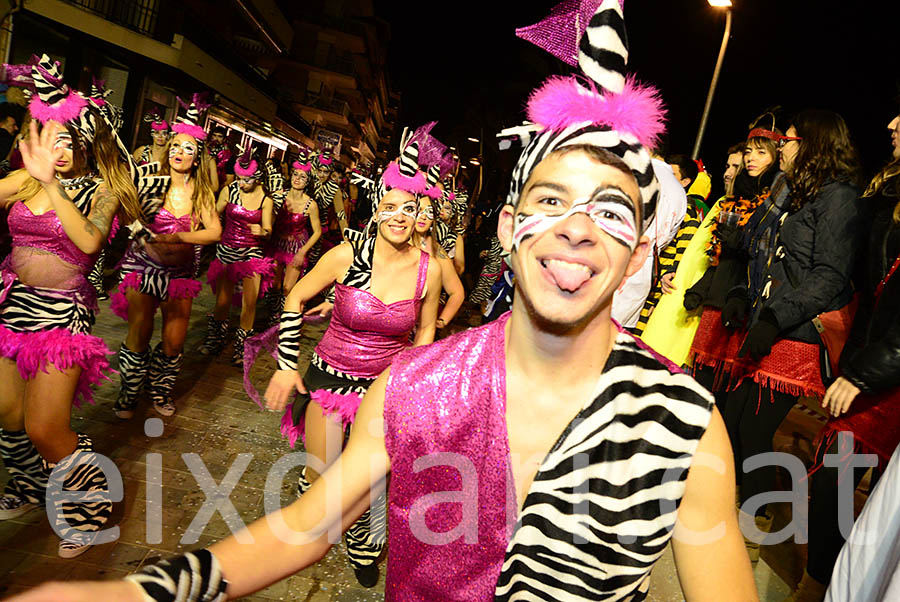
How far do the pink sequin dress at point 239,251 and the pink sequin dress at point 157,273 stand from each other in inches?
76.3

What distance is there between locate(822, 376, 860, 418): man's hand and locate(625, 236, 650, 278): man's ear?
72.5 inches

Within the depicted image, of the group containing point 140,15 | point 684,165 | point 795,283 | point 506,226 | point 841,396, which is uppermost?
point 140,15

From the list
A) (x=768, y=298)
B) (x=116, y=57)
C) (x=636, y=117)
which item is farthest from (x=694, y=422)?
(x=116, y=57)

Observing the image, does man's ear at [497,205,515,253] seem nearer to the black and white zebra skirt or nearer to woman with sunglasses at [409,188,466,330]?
woman with sunglasses at [409,188,466,330]

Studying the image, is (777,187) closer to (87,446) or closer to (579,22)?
(579,22)

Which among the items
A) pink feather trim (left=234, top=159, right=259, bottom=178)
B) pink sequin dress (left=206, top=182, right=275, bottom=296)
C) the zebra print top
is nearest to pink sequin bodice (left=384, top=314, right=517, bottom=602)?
the zebra print top

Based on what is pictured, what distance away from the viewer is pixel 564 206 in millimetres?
1688

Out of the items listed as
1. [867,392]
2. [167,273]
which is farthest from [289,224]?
[867,392]

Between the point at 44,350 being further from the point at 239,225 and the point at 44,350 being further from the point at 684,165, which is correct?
the point at 684,165

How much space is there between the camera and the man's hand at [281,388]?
3240mm

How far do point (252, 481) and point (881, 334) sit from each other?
406 cm

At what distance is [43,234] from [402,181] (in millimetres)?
2128

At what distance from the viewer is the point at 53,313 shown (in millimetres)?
3311

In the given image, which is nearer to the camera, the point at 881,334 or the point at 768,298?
the point at 881,334
